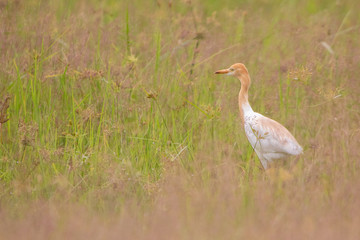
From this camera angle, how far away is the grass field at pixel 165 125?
341 centimetres

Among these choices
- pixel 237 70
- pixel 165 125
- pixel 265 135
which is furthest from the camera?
pixel 237 70

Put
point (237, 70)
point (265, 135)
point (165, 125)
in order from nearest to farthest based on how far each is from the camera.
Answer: point (265, 135)
point (165, 125)
point (237, 70)

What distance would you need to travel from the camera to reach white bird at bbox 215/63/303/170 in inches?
175

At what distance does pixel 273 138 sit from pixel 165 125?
97 centimetres

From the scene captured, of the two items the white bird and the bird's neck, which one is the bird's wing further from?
the bird's neck

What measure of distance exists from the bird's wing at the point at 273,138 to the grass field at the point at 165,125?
0.13 meters

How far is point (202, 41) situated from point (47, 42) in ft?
5.84

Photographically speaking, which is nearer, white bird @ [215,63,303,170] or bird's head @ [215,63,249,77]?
white bird @ [215,63,303,170]

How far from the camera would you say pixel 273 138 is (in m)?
4.47

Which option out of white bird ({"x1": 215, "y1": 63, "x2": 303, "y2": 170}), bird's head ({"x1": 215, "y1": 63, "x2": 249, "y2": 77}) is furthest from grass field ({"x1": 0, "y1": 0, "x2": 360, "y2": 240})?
bird's head ({"x1": 215, "y1": 63, "x2": 249, "y2": 77})

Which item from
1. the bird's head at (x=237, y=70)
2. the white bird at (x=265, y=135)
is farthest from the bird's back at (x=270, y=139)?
the bird's head at (x=237, y=70)

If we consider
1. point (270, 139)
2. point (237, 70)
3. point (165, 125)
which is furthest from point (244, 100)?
point (165, 125)

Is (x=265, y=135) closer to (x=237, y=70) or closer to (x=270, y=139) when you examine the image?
(x=270, y=139)

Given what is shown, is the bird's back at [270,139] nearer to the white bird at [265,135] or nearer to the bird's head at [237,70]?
the white bird at [265,135]
